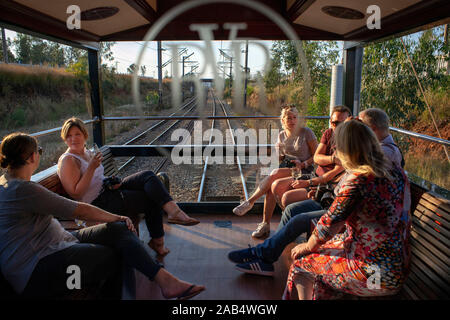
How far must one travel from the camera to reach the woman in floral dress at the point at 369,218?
1492 mm

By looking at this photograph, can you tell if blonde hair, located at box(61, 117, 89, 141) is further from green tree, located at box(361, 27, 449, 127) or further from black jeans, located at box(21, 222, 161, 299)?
green tree, located at box(361, 27, 449, 127)

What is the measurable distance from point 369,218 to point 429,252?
384 mm

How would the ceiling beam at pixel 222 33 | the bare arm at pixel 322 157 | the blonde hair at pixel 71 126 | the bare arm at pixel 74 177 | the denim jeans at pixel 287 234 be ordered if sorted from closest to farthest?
the denim jeans at pixel 287 234, the bare arm at pixel 74 177, the blonde hair at pixel 71 126, the bare arm at pixel 322 157, the ceiling beam at pixel 222 33

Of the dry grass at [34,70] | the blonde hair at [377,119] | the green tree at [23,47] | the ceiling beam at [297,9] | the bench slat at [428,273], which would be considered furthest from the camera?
the green tree at [23,47]

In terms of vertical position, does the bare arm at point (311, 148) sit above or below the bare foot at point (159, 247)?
above

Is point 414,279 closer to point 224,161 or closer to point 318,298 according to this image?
point 318,298

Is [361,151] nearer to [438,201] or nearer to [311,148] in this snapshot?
[438,201]

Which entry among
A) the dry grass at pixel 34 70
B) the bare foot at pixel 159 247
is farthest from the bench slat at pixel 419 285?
the dry grass at pixel 34 70

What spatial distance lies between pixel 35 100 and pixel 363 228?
57.4ft

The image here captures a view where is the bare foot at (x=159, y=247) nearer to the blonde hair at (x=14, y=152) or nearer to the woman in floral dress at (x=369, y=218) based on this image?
the blonde hair at (x=14, y=152)

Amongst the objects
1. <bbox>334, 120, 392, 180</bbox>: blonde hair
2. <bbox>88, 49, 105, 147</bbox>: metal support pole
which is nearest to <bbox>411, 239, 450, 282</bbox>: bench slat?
<bbox>334, 120, 392, 180</bbox>: blonde hair

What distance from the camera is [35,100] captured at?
16109mm

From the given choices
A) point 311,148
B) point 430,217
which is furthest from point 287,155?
point 430,217

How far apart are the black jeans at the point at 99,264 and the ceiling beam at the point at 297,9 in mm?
2310
